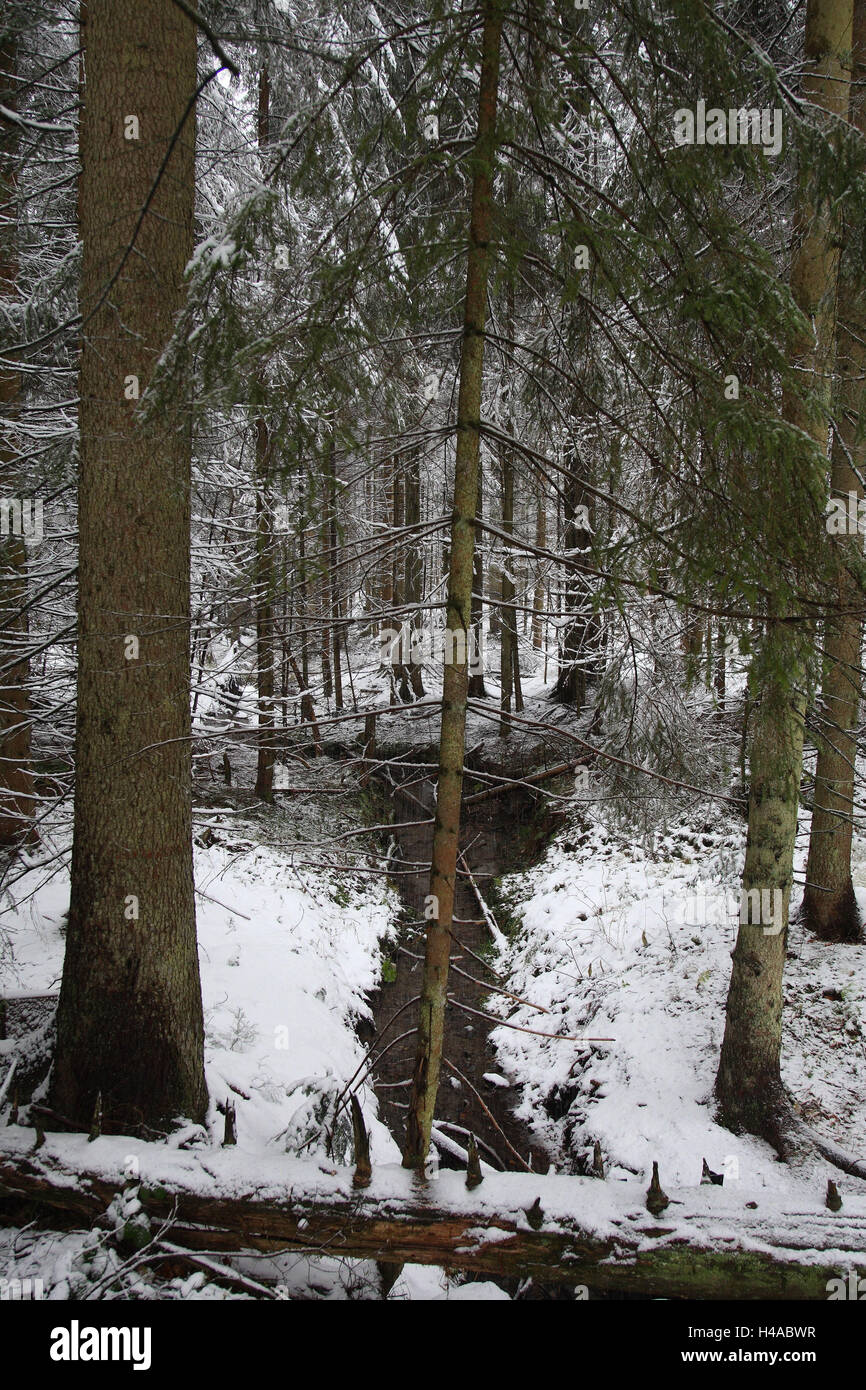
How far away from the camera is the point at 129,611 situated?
407 cm

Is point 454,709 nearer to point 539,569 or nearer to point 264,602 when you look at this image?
point 264,602

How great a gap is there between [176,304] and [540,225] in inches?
87.2

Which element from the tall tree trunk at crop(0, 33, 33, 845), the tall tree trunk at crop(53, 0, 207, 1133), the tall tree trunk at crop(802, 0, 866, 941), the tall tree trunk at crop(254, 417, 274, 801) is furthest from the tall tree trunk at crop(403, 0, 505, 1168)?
the tall tree trunk at crop(0, 33, 33, 845)

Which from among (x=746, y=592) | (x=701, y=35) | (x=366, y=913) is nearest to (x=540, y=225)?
(x=701, y=35)

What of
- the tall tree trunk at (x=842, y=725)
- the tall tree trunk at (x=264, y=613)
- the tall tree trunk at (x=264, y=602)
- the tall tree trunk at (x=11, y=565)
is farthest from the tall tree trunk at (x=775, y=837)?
the tall tree trunk at (x=11, y=565)

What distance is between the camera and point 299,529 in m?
3.28

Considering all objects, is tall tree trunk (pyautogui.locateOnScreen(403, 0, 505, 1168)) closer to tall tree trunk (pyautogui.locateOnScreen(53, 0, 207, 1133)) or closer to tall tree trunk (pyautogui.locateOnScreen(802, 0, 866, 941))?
tall tree trunk (pyautogui.locateOnScreen(53, 0, 207, 1133))

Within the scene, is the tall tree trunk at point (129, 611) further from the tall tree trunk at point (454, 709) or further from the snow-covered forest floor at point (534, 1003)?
the tall tree trunk at point (454, 709)

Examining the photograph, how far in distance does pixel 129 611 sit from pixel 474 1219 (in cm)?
367

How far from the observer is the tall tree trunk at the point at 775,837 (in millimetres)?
4588

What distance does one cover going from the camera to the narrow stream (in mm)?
4891

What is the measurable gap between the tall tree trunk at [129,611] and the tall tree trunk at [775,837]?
364cm

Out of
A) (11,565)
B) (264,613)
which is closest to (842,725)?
(264,613)
